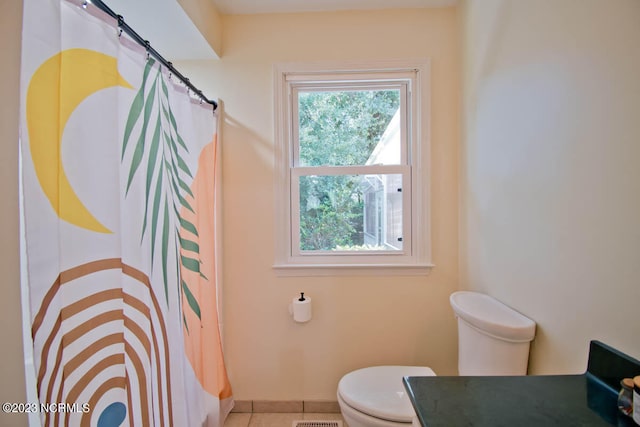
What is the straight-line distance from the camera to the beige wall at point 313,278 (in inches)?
64.6

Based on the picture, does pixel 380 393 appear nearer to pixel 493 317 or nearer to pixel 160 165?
pixel 493 317

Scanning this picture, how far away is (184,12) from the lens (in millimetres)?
1287

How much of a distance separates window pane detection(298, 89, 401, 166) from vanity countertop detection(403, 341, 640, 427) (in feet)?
4.09

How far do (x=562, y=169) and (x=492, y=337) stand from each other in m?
0.66

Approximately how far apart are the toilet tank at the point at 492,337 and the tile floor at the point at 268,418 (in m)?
0.89

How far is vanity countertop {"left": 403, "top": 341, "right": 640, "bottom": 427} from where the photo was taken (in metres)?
0.63

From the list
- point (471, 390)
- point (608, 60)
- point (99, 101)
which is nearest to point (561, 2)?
point (608, 60)

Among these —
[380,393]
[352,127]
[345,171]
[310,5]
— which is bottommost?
[380,393]

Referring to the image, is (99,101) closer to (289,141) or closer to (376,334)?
(289,141)

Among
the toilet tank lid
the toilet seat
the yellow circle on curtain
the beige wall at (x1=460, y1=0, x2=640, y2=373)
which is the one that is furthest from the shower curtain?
the beige wall at (x1=460, y1=0, x2=640, y2=373)

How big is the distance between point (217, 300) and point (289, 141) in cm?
104

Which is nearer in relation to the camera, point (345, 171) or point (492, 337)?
point (492, 337)

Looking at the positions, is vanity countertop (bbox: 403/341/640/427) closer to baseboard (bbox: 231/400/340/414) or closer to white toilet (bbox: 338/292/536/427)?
white toilet (bbox: 338/292/536/427)

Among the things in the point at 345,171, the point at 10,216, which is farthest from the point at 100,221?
the point at 345,171
